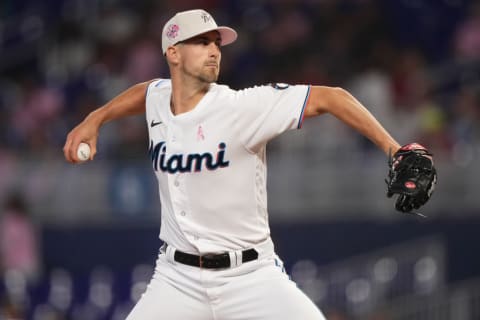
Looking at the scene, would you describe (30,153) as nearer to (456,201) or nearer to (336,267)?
(336,267)

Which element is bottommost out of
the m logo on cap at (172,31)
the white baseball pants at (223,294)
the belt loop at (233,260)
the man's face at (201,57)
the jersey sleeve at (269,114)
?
the white baseball pants at (223,294)

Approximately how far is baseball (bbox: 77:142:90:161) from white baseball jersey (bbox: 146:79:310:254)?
1.50ft

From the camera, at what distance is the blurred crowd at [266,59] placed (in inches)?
474

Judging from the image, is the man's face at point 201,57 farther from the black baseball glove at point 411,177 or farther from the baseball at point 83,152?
the black baseball glove at point 411,177

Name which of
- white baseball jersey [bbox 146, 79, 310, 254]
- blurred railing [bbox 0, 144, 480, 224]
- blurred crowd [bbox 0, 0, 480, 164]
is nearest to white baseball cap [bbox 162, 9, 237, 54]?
white baseball jersey [bbox 146, 79, 310, 254]

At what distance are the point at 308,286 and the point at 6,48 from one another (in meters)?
7.01

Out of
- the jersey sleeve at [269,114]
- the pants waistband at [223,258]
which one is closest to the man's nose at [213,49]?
the jersey sleeve at [269,114]

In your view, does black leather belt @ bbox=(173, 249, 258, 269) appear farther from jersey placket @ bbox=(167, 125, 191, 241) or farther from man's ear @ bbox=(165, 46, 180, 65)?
man's ear @ bbox=(165, 46, 180, 65)

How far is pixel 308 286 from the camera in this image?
1120 centimetres

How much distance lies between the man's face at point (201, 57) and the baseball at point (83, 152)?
67 centimetres

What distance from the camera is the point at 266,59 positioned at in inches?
543

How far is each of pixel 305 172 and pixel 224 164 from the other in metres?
5.56

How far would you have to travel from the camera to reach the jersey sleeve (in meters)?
5.94

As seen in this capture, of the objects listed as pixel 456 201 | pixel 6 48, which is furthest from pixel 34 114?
pixel 456 201
